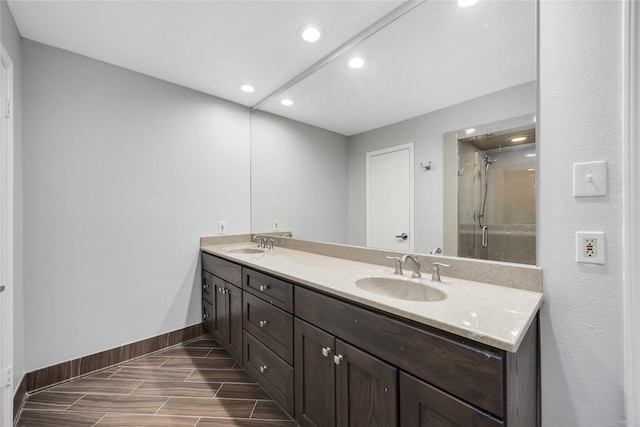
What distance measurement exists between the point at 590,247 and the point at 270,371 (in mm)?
1669

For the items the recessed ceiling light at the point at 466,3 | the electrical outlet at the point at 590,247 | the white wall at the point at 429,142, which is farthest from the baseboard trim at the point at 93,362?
the recessed ceiling light at the point at 466,3

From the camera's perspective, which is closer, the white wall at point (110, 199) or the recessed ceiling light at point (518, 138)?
the recessed ceiling light at point (518, 138)

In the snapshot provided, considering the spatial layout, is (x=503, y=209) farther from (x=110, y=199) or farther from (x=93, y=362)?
(x=93, y=362)

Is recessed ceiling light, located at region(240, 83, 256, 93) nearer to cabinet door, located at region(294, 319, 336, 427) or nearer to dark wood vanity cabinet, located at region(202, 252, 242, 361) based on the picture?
dark wood vanity cabinet, located at region(202, 252, 242, 361)

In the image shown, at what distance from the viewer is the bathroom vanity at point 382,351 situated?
30.8 inches

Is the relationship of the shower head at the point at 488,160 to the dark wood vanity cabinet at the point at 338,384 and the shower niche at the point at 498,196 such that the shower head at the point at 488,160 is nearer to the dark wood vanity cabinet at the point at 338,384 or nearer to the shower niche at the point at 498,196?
the shower niche at the point at 498,196

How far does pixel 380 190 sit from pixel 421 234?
433 millimetres

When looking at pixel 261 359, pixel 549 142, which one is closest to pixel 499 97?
pixel 549 142

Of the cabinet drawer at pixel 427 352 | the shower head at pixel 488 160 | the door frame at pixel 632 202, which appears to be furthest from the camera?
the shower head at pixel 488 160

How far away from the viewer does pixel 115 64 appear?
2119mm

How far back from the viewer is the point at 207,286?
8.13 feet

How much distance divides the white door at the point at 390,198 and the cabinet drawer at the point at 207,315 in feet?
5.25

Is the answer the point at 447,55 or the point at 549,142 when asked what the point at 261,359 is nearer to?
the point at 549,142

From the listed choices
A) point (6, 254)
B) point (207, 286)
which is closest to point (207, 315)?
point (207, 286)
